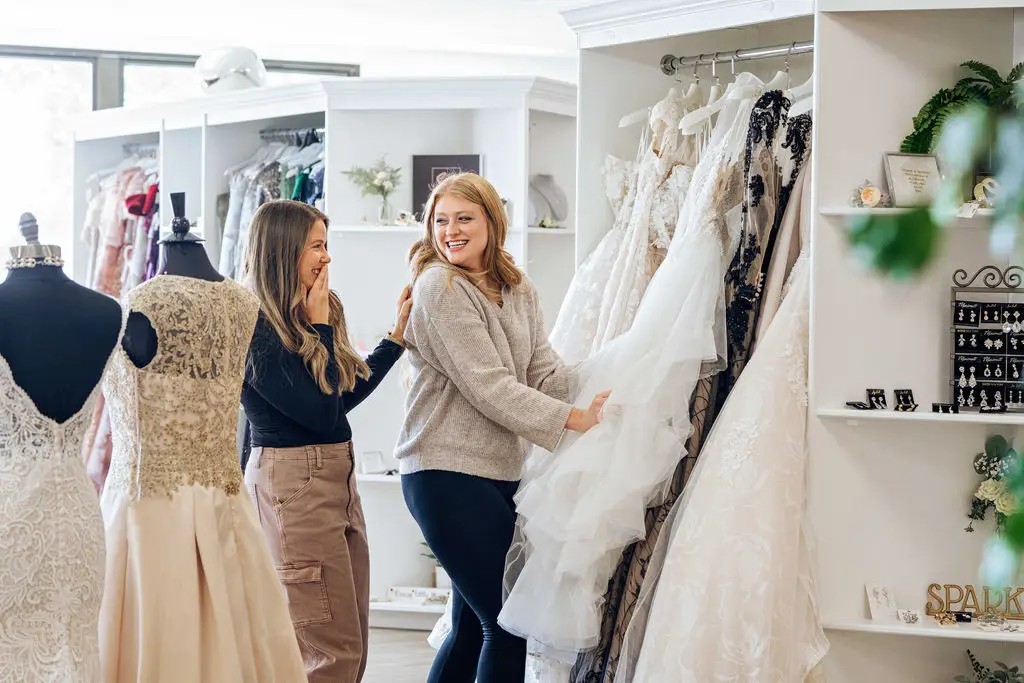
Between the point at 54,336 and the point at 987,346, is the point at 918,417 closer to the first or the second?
the point at 987,346

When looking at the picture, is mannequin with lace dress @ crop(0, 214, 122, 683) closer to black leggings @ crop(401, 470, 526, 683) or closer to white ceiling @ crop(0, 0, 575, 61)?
black leggings @ crop(401, 470, 526, 683)

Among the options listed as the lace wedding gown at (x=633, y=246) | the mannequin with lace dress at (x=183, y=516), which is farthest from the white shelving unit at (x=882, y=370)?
the mannequin with lace dress at (x=183, y=516)

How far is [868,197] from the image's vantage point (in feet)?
8.82

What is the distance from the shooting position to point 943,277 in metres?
2.79

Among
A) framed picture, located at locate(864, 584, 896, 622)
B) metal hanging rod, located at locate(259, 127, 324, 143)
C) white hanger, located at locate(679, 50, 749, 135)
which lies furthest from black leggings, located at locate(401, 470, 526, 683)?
metal hanging rod, located at locate(259, 127, 324, 143)

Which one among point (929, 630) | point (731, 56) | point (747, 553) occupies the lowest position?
point (929, 630)

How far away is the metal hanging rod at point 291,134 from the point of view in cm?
479

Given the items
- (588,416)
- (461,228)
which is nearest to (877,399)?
(588,416)

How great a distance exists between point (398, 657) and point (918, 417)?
210 cm

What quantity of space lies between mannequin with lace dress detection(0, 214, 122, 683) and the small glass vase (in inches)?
97.0

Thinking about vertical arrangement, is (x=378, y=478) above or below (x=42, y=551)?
below

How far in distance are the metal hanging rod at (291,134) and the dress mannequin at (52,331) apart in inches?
111

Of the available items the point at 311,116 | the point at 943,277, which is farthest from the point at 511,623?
the point at 311,116

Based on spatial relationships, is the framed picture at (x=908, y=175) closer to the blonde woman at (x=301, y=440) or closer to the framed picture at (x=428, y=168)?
the blonde woman at (x=301, y=440)
